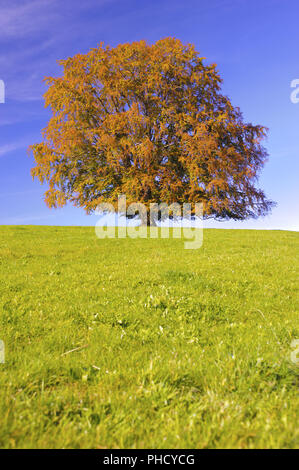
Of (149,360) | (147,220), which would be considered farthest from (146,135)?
(149,360)

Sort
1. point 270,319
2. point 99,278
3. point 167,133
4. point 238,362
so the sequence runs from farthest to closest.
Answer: point 167,133 < point 99,278 < point 270,319 < point 238,362

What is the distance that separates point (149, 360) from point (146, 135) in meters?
30.4

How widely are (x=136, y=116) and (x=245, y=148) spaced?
14058 mm

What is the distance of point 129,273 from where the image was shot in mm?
10492

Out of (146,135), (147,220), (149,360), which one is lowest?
(149,360)

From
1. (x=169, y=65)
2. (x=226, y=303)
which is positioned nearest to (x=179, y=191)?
(x=169, y=65)

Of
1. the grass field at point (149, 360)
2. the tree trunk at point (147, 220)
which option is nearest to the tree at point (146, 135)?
the tree trunk at point (147, 220)

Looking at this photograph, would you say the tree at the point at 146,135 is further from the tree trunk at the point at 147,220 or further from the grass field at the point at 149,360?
the grass field at the point at 149,360

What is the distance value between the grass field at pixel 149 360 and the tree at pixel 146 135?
21.7 metres

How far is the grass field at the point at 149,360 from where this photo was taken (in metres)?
3.13

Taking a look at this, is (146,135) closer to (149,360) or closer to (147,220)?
(147,220)

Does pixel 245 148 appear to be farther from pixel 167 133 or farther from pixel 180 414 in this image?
pixel 180 414

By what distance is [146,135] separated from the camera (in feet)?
104
